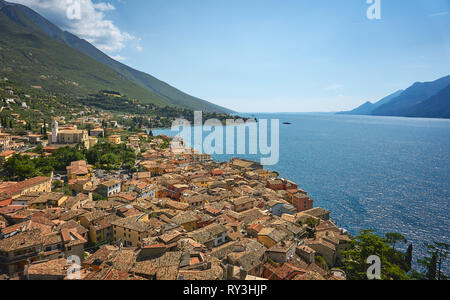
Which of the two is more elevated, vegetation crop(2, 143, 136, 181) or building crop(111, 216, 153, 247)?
vegetation crop(2, 143, 136, 181)

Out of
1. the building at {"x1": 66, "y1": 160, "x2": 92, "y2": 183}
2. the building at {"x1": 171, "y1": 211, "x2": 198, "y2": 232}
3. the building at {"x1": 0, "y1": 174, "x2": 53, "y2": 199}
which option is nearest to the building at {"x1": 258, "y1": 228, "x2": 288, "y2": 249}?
the building at {"x1": 171, "y1": 211, "x2": 198, "y2": 232}

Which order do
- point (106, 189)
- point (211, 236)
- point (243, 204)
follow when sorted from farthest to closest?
point (106, 189) < point (243, 204) < point (211, 236)

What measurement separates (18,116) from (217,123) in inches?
4934

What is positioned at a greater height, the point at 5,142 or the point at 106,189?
the point at 5,142

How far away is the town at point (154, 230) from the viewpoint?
14266mm

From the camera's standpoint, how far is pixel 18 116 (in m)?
72.6

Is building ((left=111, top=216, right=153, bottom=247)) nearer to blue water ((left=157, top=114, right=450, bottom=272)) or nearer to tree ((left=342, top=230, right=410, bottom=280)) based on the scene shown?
tree ((left=342, top=230, right=410, bottom=280))

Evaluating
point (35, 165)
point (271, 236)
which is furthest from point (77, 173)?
point (271, 236)

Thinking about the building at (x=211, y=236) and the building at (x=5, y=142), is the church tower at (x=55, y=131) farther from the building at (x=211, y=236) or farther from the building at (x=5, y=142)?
the building at (x=211, y=236)

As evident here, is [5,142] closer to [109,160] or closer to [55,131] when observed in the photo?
[55,131]

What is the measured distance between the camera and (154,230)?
65.7 ft

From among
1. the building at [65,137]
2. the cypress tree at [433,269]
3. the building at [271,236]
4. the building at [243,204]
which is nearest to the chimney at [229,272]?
the building at [271,236]

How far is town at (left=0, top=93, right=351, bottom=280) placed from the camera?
46.8 ft
